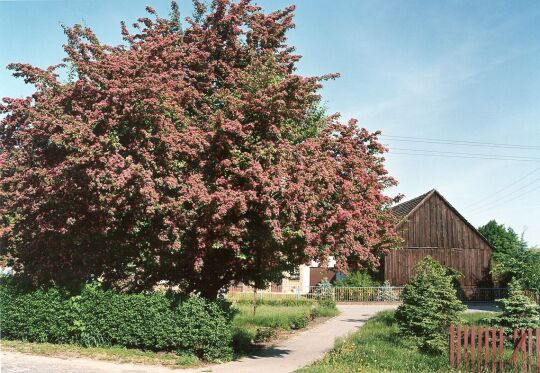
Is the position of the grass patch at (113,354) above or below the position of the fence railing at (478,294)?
below

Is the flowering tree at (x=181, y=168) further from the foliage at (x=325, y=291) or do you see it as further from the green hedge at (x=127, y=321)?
the foliage at (x=325, y=291)

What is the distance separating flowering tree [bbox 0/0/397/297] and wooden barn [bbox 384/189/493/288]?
27.1 metres

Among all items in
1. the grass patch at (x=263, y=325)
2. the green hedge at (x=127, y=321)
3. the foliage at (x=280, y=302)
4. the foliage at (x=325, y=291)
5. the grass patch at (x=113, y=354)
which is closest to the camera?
the grass patch at (x=113, y=354)

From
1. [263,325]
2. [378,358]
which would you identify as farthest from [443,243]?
[378,358]

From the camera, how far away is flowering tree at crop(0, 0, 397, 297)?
13070mm

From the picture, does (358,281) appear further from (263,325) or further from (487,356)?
(487,356)

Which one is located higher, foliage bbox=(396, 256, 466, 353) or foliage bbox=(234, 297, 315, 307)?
foliage bbox=(396, 256, 466, 353)

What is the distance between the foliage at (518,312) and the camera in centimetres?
1525

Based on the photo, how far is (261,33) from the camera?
16.8 metres

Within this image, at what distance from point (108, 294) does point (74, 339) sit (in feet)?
6.05

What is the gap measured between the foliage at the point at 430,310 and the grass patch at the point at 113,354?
21.9 feet

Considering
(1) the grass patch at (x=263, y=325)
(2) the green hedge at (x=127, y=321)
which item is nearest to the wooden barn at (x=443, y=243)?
(1) the grass patch at (x=263, y=325)

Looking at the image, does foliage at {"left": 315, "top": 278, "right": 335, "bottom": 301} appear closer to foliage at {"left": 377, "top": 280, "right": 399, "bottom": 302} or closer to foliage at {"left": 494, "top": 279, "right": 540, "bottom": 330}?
foliage at {"left": 377, "top": 280, "right": 399, "bottom": 302}

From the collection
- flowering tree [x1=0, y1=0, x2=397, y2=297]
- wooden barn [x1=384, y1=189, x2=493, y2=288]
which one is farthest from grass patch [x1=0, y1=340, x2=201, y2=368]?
wooden barn [x1=384, y1=189, x2=493, y2=288]
